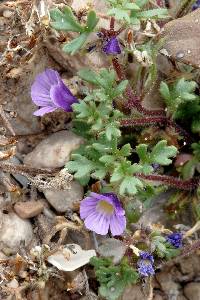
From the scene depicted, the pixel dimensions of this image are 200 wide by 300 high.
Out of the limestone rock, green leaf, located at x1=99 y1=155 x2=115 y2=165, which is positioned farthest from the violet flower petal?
the limestone rock

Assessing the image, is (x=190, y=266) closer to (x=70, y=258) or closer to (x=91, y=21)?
(x=70, y=258)

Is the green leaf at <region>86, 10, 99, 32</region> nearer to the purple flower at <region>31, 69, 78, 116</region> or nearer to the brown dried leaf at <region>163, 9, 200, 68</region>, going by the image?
the purple flower at <region>31, 69, 78, 116</region>

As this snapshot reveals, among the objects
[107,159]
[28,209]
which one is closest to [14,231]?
[28,209]

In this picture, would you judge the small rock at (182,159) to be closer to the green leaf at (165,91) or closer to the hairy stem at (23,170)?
the green leaf at (165,91)

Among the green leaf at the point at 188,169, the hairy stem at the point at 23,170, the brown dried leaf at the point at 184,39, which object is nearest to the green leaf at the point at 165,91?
the brown dried leaf at the point at 184,39

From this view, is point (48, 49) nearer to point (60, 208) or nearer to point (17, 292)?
point (60, 208)
